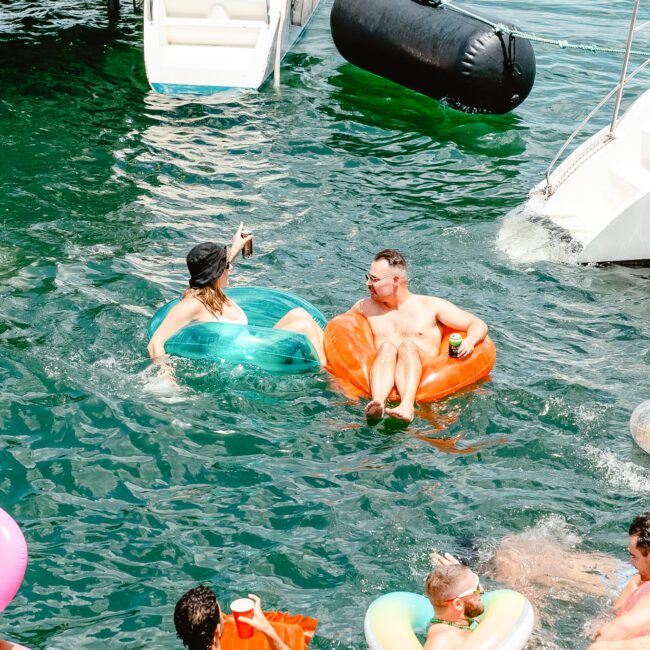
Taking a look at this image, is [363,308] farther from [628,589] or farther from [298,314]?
[628,589]

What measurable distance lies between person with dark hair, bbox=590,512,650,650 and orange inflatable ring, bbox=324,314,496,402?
2.51m

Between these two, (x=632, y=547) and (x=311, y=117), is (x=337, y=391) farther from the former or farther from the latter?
(x=311, y=117)

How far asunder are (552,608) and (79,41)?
12.6 m

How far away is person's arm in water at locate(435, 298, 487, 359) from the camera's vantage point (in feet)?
23.8

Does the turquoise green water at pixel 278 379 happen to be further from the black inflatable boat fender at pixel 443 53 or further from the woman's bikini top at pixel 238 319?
the black inflatable boat fender at pixel 443 53

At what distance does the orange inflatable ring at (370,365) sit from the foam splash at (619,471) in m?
1.00

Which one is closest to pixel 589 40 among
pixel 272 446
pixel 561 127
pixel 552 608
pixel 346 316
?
pixel 561 127

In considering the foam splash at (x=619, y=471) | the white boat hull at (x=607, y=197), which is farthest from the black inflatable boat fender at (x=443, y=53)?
the foam splash at (x=619, y=471)

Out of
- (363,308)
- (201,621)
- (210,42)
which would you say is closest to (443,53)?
(210,42)

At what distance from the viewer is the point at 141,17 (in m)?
16.8

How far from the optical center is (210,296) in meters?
7.40

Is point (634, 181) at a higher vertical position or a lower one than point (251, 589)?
higher

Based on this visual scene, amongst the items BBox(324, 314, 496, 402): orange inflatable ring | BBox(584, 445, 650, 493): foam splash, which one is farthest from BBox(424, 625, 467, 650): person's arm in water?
BBox(324, 314, 496, 402): orange inflatable ring

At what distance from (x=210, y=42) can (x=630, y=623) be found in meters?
11.2
